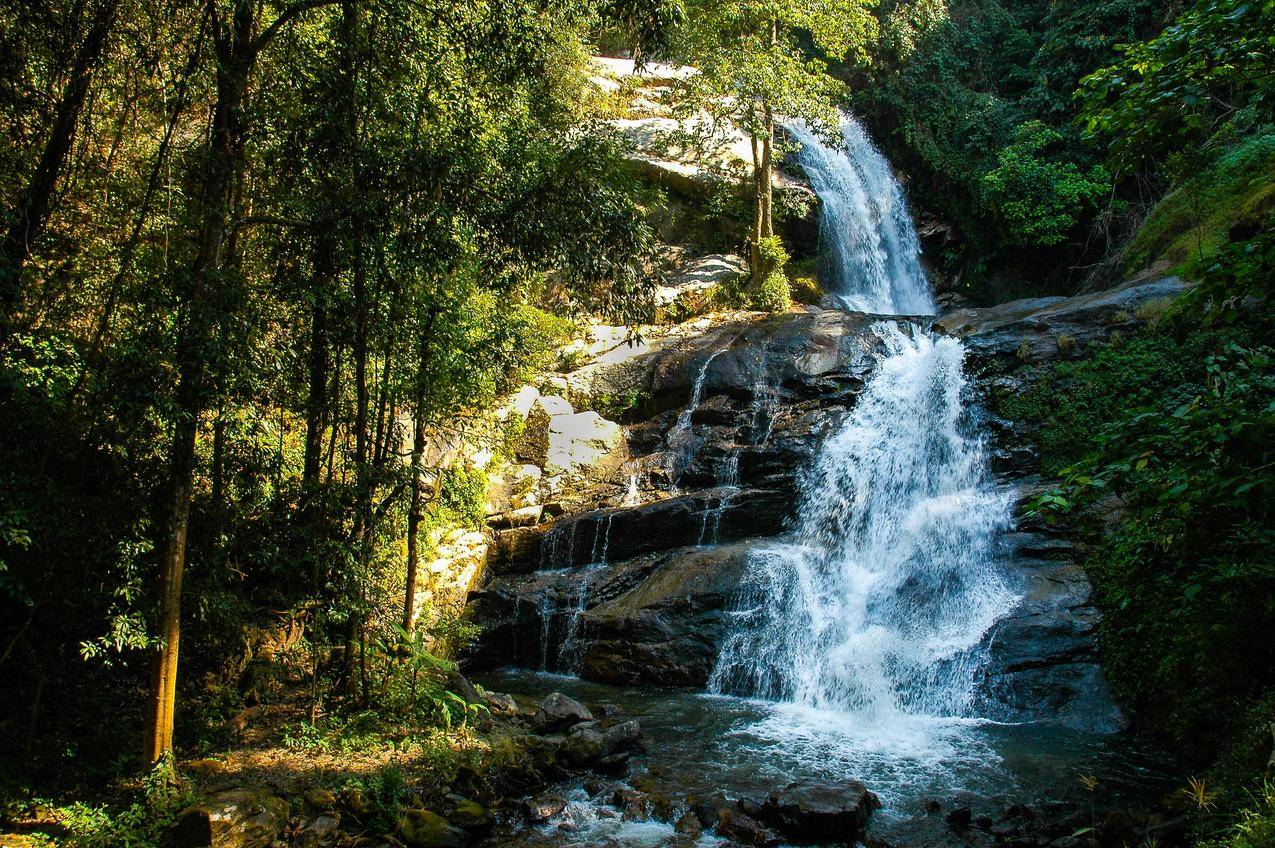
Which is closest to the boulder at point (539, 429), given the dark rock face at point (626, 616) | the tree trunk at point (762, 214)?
the dark rock face at point (626, 616)

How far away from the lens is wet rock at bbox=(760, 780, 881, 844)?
6160 millimetres

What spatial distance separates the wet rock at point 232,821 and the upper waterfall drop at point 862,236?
17.7m

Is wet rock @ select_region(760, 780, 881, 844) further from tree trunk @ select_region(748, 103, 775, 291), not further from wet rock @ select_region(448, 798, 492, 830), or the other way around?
tree trunk @ select_region(748, 103, 775, 291)

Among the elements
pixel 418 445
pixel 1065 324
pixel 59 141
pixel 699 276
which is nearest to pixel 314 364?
pixel 418 445

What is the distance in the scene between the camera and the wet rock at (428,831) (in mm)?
5871

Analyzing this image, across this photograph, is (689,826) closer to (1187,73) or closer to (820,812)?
(820,812)

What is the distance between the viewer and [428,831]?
19.5 feet

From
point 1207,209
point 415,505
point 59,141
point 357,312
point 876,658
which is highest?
point 1207,209

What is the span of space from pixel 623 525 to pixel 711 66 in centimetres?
1170

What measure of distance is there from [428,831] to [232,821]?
1.41m

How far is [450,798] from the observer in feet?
21.1

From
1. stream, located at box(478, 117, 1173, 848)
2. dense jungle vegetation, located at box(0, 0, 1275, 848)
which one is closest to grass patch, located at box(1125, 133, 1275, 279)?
stream, located at box(478, 117, 1173, 848)

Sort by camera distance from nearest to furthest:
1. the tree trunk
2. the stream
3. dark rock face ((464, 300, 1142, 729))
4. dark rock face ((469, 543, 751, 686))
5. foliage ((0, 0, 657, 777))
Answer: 1. foliage ((0, 0, 657, 777))
2. the stream
3. dark rock face ((464, 300, 1142, 729))
4. dark rock face ((469, 543, 751, 686))
5. the tree trunk

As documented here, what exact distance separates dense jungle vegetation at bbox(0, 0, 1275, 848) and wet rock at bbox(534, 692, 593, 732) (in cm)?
92
